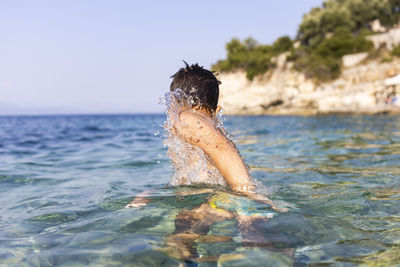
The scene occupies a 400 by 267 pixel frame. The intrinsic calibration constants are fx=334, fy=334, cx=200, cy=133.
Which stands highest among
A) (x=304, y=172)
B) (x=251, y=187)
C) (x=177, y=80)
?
(x=177, y=80)

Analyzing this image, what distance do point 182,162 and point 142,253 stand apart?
4.57 feet

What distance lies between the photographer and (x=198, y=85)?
9.14ft

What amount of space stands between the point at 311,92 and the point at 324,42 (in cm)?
1091

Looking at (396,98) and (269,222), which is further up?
(396,98)

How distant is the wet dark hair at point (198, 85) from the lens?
278 cm

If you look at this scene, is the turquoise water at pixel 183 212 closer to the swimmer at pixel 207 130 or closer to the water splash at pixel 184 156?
the water splash at pixel 184 156

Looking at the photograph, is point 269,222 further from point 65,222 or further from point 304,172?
point 304,172

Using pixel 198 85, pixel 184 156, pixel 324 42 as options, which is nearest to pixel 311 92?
pixel 324 42

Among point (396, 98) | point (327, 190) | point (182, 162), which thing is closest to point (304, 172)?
point (327, 190)

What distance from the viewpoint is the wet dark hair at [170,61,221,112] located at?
109 inches

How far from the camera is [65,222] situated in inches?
117

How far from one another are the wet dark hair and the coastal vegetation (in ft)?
137

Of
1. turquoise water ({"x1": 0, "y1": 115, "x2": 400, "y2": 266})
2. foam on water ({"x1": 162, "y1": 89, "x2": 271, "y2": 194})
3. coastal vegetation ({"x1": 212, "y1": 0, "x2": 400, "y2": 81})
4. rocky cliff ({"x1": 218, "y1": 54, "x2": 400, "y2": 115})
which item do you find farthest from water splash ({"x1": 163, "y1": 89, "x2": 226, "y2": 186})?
coastal vegetation ({"x1": 212, "y1": 0, "x2": 400, "y2": 81})

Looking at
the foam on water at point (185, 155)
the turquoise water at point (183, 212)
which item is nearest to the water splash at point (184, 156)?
the foam on water at point (185, 155)
